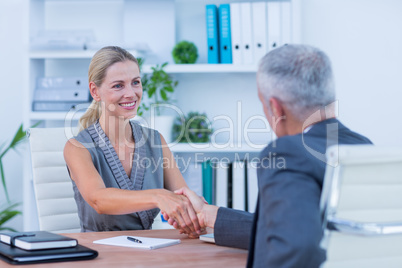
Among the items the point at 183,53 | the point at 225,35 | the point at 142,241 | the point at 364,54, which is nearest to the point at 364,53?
the point at 364,54

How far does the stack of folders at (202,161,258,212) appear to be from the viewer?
10.5 feet

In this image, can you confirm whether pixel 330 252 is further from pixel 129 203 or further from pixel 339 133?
pixel 129 203

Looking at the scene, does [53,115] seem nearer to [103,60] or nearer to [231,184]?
[103,60]

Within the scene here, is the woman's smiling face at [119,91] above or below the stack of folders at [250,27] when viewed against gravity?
below

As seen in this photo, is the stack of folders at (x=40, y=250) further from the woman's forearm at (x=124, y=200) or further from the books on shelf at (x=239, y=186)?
the books on shelf at (x=239, y=186)

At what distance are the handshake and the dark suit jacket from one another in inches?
24.3

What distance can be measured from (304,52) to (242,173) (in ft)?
6.68

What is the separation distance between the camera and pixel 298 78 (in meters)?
1.20

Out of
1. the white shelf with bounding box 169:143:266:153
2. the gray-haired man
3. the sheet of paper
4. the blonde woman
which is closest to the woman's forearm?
the blonde woman

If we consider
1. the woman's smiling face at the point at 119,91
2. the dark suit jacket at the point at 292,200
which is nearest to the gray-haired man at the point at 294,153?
the dark suit jacket at the point at 292,200

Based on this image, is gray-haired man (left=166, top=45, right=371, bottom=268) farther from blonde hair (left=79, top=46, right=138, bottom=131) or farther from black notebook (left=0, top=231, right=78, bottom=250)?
A: blonde hair (left=79, top=46, right=138, bottom=131)

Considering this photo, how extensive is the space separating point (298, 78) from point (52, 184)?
1.60 meters

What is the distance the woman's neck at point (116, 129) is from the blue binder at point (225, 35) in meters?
0.96

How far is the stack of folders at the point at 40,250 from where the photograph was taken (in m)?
1.45
